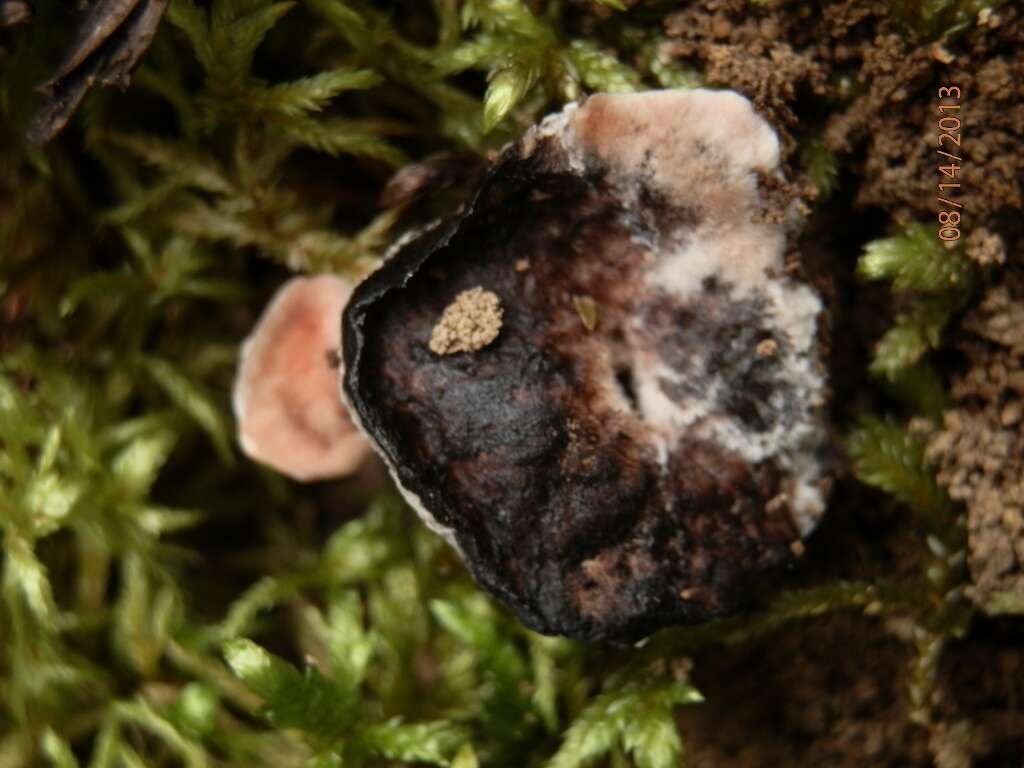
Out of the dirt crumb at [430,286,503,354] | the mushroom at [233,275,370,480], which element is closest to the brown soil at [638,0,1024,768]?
the dirt crumb at [430,286,503,354]

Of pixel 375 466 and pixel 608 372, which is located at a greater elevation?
pixel 608 372

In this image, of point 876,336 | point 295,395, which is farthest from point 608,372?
point 295,395

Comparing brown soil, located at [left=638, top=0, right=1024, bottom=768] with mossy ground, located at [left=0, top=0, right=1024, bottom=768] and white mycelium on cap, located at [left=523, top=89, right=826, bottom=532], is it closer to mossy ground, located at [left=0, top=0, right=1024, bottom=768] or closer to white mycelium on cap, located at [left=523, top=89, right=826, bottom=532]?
mossy ground, located at [left=0, top=0, right=1024, bottom=768]

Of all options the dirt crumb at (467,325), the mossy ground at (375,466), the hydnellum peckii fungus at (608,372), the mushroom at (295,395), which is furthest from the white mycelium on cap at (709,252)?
the mushroom at (295,395)

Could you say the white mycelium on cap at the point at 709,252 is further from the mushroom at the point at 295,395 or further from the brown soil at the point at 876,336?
the mushroom at the point at 295,395

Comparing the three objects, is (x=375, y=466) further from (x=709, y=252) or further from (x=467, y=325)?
(x=709, y=252)

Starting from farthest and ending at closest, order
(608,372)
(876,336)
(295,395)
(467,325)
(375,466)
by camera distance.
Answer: (375,466)
(295,395)
(876,336)
(608,372)
(467,325)

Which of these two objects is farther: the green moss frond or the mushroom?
the mushroom

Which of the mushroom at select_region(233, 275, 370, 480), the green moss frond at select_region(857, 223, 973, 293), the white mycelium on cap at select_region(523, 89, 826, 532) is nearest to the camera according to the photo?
the white mycelium on cap at select_region(523, 89, 826, 532)
